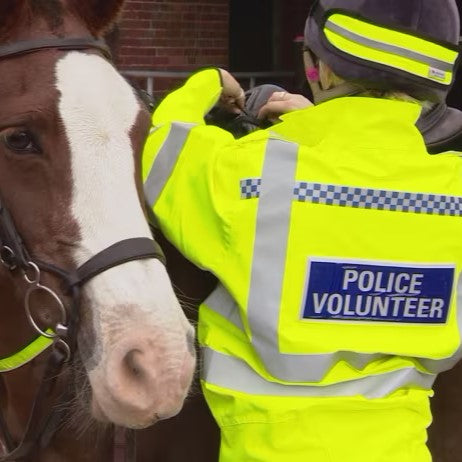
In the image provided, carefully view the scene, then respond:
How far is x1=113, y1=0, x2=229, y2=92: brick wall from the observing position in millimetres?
7125

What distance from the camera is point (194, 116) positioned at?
96.3 inches

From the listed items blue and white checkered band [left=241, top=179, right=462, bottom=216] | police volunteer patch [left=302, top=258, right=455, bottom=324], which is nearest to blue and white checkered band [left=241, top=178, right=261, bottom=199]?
blue and white checkered band [left=241, top=179, right=462, bottom=216]

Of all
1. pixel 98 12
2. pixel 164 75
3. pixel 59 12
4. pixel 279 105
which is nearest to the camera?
pixel 59 12

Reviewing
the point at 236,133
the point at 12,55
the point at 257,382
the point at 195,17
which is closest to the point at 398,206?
the point at 257,382

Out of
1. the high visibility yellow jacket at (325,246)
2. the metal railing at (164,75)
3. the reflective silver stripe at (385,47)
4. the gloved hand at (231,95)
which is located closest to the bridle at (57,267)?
the high visibility yellow jacket at (325,246)

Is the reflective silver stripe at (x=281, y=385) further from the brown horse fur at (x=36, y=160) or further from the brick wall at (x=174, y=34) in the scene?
the brick wall at (x=174, y=34)

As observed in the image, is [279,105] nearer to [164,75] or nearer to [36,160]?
[36,160]

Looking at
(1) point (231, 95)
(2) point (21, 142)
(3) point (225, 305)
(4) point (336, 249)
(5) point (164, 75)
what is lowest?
(5) point (164, 75)

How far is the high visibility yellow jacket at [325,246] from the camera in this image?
212cm

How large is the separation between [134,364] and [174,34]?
5.83 meters

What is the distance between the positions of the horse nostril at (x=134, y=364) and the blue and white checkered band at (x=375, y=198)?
47 centimetres

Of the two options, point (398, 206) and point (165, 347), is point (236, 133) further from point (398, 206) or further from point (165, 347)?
point (165, 347)

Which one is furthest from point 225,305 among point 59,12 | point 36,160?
point 59,12

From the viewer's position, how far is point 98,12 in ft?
7.87
